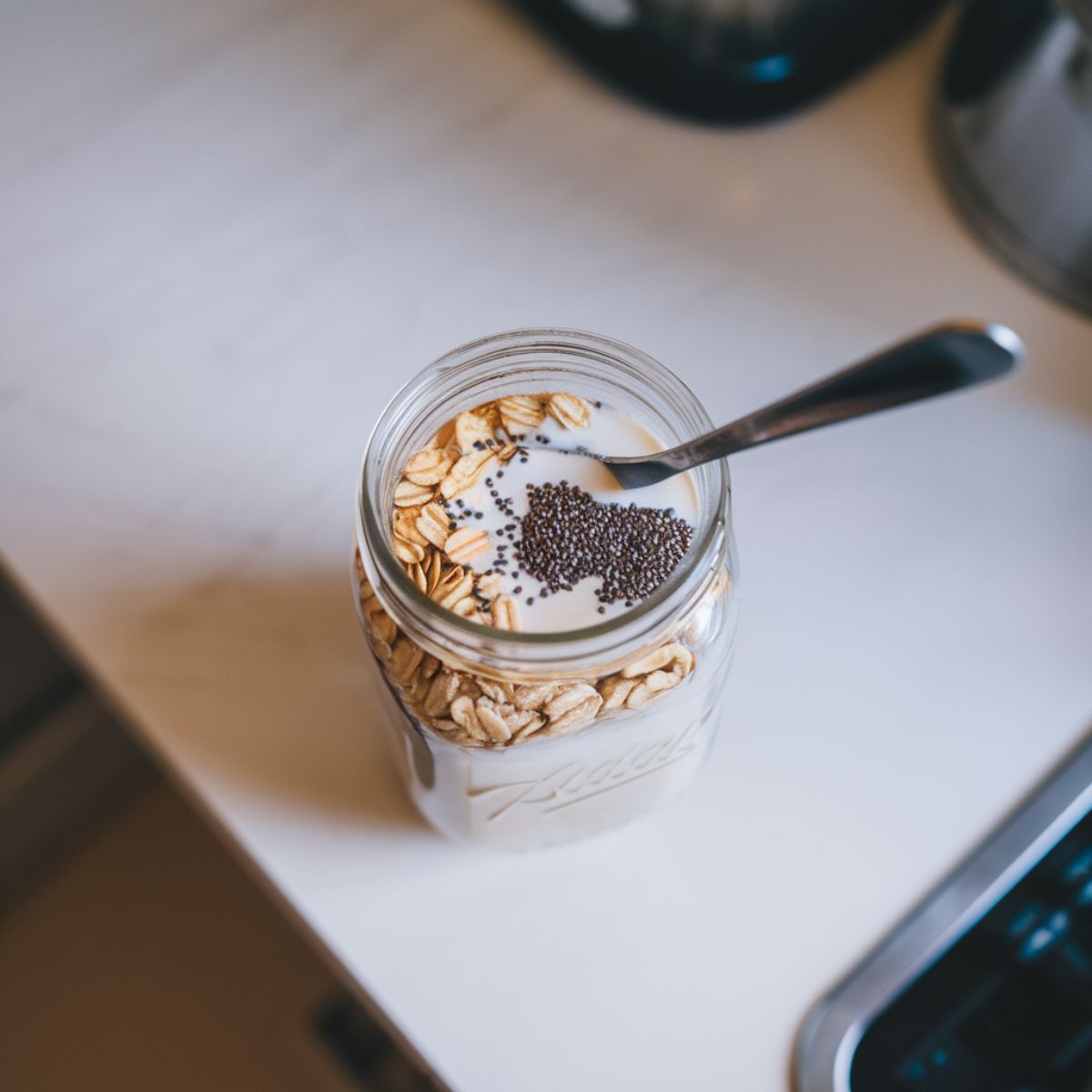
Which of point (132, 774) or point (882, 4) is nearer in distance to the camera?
point (882, 4)

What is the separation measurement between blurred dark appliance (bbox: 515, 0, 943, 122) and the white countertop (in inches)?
1.0

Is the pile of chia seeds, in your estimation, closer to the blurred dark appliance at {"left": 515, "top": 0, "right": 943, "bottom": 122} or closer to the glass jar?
the glass jar

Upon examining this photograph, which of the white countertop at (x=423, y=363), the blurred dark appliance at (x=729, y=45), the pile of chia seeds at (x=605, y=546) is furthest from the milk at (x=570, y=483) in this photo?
the blurred dark appliance at (x=729, y=45)

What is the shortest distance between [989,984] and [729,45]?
0.59m

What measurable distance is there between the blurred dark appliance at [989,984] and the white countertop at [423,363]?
17 mm

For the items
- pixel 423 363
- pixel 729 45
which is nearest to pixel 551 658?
pixel 423 363

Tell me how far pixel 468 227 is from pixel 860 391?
42 cm

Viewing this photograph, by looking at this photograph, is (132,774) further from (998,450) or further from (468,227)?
(998,450)

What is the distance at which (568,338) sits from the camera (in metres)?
0.51

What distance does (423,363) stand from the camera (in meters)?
0.70

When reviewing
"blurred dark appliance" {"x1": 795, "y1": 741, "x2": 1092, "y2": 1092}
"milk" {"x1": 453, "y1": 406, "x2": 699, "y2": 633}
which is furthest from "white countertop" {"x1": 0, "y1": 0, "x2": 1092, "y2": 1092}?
"milk" {"x1": 453, "y1": 406, "x2": 699, "y2": 633}

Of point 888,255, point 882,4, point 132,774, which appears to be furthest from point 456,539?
point 132,774

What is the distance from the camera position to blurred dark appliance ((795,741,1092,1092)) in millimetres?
549

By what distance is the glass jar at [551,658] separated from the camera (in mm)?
437
